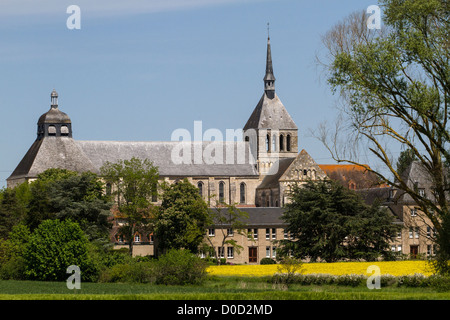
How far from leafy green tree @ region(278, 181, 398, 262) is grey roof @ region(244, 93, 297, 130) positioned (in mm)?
60525

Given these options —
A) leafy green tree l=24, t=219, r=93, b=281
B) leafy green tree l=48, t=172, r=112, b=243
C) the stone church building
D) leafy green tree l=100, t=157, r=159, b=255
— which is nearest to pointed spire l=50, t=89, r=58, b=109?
the stone church building

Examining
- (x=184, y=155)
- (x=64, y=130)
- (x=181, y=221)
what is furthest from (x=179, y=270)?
(x=184, y=155)

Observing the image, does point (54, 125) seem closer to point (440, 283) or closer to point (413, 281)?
point (413, 281)

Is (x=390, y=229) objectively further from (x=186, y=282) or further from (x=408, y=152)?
(x=408, y=152)

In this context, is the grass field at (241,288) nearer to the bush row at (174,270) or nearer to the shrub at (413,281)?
the shrub at (413,281)

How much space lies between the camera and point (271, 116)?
120 metres

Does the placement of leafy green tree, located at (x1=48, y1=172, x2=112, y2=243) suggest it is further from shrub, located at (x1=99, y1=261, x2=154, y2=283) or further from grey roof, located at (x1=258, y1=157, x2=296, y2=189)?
grey roof, located at (x1=258, y1=157, x2=296, y2=189)

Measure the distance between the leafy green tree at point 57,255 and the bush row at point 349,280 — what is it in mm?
12886

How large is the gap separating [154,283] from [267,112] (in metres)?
77.9

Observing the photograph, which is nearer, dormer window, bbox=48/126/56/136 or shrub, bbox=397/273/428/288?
shrub, bbox=397/273/428/288

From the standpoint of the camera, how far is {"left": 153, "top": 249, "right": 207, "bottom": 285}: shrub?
43.0 m

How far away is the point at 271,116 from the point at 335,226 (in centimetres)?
6505

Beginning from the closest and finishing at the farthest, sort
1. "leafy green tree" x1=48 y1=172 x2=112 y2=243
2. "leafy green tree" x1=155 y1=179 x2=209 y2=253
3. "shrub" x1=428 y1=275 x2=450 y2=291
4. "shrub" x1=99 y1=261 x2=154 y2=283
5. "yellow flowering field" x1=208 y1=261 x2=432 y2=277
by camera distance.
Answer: "shrub" x1=428 y1=275 x2=450 y2=291 < "shrub" x1=99 y1=261 x2=154 y2=283 < "yellow flowering field" x1=208 y1=261 x2=432 y2=277 < "leafy green tree" x1=48 y1=172 x2=112 y2=243 < "leafy green tree" x1=155 y1=179 x2=209 y2=253
